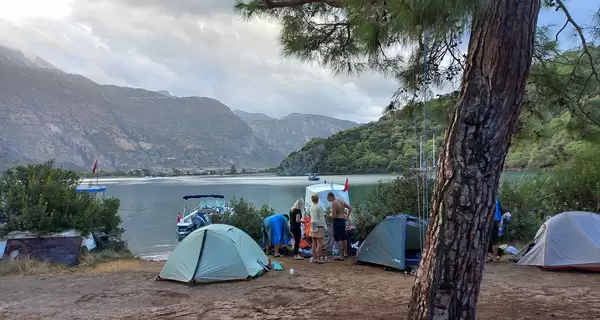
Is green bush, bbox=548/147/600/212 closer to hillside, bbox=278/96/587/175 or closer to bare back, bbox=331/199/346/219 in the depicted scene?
hillside, bbox=278/96/587/175

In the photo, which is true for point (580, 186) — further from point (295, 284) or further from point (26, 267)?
point (26, 267)

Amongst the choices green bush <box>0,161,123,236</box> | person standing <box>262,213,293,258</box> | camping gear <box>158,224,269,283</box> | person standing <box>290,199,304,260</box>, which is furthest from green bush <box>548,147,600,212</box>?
green bush <box>0,161,123,236</box>

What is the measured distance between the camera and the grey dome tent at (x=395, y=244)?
27.0 feet

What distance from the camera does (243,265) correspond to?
24.4ft

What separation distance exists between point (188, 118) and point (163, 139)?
36.2 metres

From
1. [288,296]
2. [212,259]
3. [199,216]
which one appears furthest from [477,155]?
[199,216]

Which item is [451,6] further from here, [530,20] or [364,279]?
[364,279]

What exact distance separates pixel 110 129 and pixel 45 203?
145451 mm

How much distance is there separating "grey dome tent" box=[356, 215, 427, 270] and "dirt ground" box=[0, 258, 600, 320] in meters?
0.32

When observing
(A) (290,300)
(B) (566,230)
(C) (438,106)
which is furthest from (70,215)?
(B) (566,230)

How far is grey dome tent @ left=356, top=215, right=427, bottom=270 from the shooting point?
8234 millimetres

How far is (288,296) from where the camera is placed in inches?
245

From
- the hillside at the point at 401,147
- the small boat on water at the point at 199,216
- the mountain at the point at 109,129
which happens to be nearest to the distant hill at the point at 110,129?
the mountain at the point at 109,129

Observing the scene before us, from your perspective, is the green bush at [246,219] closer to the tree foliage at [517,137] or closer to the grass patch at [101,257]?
the grass patch at [101,257]
